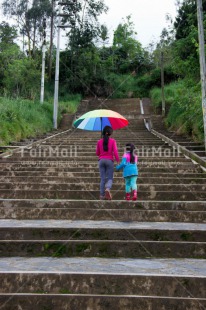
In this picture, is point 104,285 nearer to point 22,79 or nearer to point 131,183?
point 131,183

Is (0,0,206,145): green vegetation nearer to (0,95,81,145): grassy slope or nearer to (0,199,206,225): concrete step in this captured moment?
(0,95,81,145): grassy slope

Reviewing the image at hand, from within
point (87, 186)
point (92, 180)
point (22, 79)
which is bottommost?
point (87, 186)

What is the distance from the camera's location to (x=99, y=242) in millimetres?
5574

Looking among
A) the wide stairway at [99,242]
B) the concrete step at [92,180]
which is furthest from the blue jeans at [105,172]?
the concrete step at [92,180]

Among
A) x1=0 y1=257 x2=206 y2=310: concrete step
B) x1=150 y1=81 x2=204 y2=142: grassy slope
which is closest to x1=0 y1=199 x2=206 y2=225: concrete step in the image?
x1=0 y1=257 x2=206 y2=310: concrete step

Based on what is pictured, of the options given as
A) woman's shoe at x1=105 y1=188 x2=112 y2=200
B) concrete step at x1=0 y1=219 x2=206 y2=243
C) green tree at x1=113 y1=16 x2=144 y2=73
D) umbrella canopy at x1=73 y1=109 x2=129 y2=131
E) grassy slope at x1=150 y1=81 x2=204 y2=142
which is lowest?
concrete step at x1=0 y1=219 x2=206 y2=243

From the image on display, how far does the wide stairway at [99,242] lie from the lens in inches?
164

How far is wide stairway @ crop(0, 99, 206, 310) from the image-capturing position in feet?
13.7

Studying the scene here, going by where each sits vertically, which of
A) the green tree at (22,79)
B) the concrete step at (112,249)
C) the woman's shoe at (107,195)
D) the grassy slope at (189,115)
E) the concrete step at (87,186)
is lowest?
the concrete step at (112,249)

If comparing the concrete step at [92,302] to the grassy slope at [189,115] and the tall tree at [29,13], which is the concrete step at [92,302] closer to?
the grassy slope at [189,115]

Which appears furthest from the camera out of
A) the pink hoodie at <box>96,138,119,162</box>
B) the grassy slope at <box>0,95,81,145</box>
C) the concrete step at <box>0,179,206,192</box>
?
the grassy slope at <box>0,95,81,145</box>

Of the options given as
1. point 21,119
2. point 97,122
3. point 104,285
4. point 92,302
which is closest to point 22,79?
point 21,119

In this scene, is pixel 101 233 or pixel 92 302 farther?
pixel 101 233

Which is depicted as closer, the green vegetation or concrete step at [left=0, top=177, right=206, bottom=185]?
concrete step at [left=0, top=177, right=206, bottom=185]
